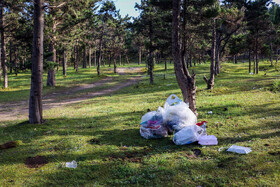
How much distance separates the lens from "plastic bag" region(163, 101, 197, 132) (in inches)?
220

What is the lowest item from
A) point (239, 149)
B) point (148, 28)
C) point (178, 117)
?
point (239, 149)

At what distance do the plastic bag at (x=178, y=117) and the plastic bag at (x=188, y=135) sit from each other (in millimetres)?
332

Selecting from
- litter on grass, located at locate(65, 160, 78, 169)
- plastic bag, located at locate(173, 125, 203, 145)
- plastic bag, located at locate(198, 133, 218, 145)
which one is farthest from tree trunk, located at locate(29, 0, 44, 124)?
plastic bag, located at locate(198, 133, 218, 145)

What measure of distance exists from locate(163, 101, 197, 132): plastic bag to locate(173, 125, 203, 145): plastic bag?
332 mm

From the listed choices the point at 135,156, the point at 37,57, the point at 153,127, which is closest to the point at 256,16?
the point at 153,127

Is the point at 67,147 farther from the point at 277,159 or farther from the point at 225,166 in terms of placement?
the point at 277,159

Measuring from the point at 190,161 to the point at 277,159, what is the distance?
173cm

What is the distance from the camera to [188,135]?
514 cm

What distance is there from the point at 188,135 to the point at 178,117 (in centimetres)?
66

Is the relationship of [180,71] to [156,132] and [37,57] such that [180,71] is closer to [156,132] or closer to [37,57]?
[156,132]

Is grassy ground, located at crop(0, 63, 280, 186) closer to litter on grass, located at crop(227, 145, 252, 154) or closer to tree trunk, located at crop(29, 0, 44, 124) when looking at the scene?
litter on grass, located at crop(227, 145, 252, 154)

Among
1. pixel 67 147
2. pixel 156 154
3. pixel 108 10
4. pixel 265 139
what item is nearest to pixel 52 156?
pixel 67 147

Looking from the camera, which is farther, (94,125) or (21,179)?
(94,125)

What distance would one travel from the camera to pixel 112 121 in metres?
7.96
